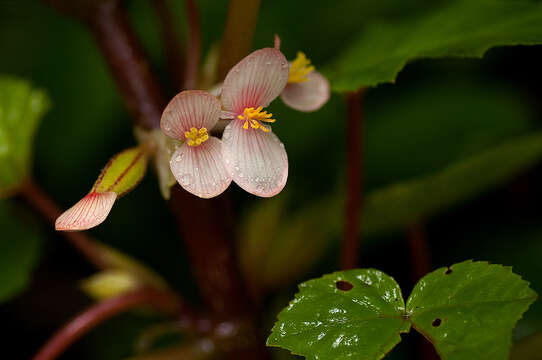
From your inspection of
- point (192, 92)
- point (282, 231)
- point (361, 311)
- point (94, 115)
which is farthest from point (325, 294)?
point (94, 115)

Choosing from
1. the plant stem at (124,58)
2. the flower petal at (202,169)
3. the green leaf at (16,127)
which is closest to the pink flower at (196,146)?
the flower petal at (202,169)

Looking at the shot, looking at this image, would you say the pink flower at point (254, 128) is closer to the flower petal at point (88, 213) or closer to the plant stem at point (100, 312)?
the flower petal at point (88, 213)

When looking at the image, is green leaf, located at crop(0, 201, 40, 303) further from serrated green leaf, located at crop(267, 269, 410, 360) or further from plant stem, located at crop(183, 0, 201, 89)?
serrated green leaf, located at crop(267, 269, 410, 360)

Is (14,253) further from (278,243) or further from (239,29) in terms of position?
(239,29)

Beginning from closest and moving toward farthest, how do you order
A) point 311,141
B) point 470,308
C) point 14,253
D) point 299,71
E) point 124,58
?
point 470,308 → point 299,71 → point 124,58 → point 14,253 → point 311,141

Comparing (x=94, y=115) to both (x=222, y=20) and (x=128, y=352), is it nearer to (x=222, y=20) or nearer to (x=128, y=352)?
(x=222, y=20)

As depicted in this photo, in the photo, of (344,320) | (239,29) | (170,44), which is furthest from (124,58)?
(344,320)

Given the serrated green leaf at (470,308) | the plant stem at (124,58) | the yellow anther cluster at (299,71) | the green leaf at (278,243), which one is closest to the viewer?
the serrated green leaf at (470,308)
